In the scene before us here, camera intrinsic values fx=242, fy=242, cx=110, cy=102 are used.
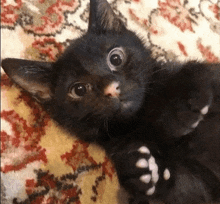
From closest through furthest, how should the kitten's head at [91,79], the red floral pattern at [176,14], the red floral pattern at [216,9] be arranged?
the kitten's head at [91,79]
the red floral pattern at [176,14]
the red floral pattern at [216,9]

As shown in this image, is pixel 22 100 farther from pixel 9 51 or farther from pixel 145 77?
pixel 145 77

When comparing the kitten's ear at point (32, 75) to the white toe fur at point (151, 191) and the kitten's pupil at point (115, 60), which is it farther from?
the white toe fur at point (151, 191)

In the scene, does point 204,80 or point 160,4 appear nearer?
point 204,80

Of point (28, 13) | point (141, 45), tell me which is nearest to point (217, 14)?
point (141, 45)

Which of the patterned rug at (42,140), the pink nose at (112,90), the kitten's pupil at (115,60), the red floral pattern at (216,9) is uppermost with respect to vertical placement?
the red floral pattern at (216,9)

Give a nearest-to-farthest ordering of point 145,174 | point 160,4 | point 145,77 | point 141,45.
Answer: point 145,174, point 145,77, point 141,45, point 160,4

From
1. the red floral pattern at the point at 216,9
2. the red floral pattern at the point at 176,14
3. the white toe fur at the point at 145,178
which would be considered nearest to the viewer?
the white toe fur at the point at 145,178

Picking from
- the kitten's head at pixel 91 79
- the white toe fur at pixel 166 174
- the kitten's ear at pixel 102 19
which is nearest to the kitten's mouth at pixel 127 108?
the kitten's head at pixel 91 79
